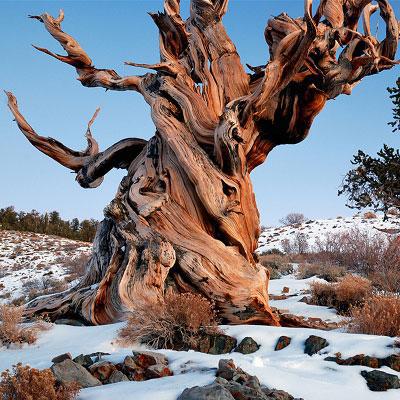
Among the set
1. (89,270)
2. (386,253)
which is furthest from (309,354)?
(386,253)

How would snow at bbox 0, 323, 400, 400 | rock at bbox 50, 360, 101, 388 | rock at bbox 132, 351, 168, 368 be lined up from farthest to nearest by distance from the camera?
rock at bbox 132, 351, 168, 368 → rock at bbox 50, 360, 101, 388 → snow at bbox 0, 323, 400, 400

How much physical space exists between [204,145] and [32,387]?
535 cm

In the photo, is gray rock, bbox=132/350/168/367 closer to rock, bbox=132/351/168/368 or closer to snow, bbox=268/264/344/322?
rock, bbox=132/351/168/368

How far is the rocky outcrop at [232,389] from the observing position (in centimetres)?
354

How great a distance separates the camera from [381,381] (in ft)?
14.2

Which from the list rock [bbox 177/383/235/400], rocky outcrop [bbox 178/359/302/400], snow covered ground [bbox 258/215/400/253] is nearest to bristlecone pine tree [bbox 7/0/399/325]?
rocky outcrop [bbox 178/359/302/400]

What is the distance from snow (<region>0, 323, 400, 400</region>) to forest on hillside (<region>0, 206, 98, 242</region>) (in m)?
32.2

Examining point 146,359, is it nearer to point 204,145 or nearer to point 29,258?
point 204,145

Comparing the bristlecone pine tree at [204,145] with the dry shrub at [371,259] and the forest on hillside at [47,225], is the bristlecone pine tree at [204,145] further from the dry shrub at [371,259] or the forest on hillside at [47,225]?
the forest on hillside at [47,225]

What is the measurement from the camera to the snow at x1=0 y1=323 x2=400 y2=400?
402 centimetres

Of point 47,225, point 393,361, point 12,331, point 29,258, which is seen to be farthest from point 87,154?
point 47,225

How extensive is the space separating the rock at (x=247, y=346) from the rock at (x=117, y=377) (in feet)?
4.77

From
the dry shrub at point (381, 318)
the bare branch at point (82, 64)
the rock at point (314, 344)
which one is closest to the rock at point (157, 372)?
the rock at point (314, 344)

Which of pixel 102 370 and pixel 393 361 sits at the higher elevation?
pixel 393 361
